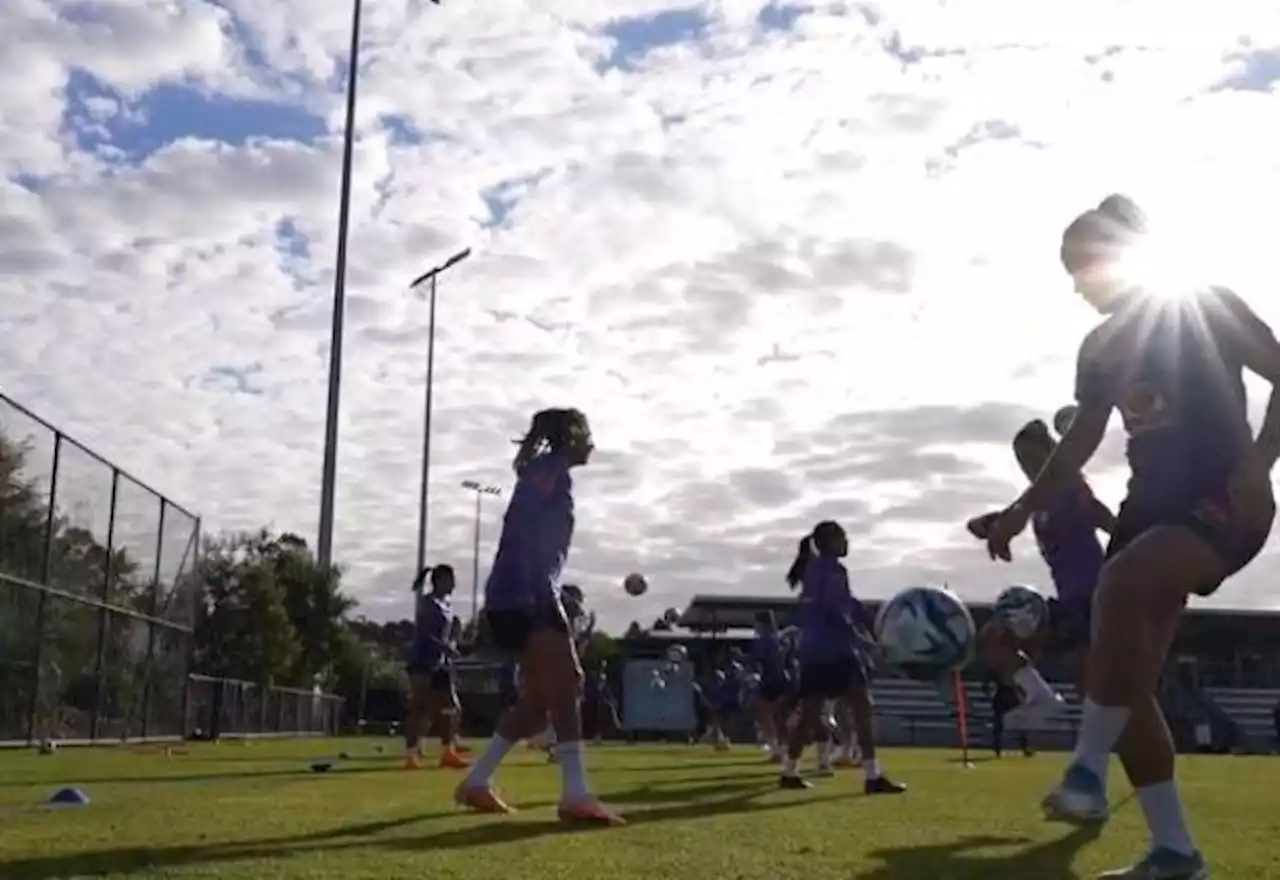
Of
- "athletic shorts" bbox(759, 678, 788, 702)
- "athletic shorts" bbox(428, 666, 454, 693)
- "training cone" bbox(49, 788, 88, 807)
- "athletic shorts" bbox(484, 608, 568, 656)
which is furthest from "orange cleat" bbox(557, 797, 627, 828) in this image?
"athletic shorts" bbox(759, 678, 788, 702)

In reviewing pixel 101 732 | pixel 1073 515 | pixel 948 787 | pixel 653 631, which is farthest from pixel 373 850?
pixel 653 631

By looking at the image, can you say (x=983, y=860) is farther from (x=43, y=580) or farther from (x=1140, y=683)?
(x=43, y=580)

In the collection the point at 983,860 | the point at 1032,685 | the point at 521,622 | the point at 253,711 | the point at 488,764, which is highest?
the point at 253,711

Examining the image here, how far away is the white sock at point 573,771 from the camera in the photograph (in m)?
7.62

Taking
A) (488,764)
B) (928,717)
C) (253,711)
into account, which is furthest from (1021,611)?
(928,717)

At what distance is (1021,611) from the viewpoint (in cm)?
1205

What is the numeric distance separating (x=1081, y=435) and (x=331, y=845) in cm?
303

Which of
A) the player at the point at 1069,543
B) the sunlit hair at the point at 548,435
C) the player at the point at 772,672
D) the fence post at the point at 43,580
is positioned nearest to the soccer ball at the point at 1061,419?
the player at the point at 1069,543

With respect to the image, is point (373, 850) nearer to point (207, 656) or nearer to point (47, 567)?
point (47, 567)

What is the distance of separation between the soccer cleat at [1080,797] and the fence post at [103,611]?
19.9 metres

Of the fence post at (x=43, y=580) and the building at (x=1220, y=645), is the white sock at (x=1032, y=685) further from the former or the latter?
the building at (x=1220, y=645)

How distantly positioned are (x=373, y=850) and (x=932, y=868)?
6.30ft

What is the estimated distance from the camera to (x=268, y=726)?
1473 inches

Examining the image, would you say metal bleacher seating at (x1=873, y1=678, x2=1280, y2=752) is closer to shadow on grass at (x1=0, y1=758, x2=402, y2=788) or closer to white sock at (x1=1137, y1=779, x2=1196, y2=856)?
shadow on grass at (x1=0, y1=758, x2=402, y2=788)
